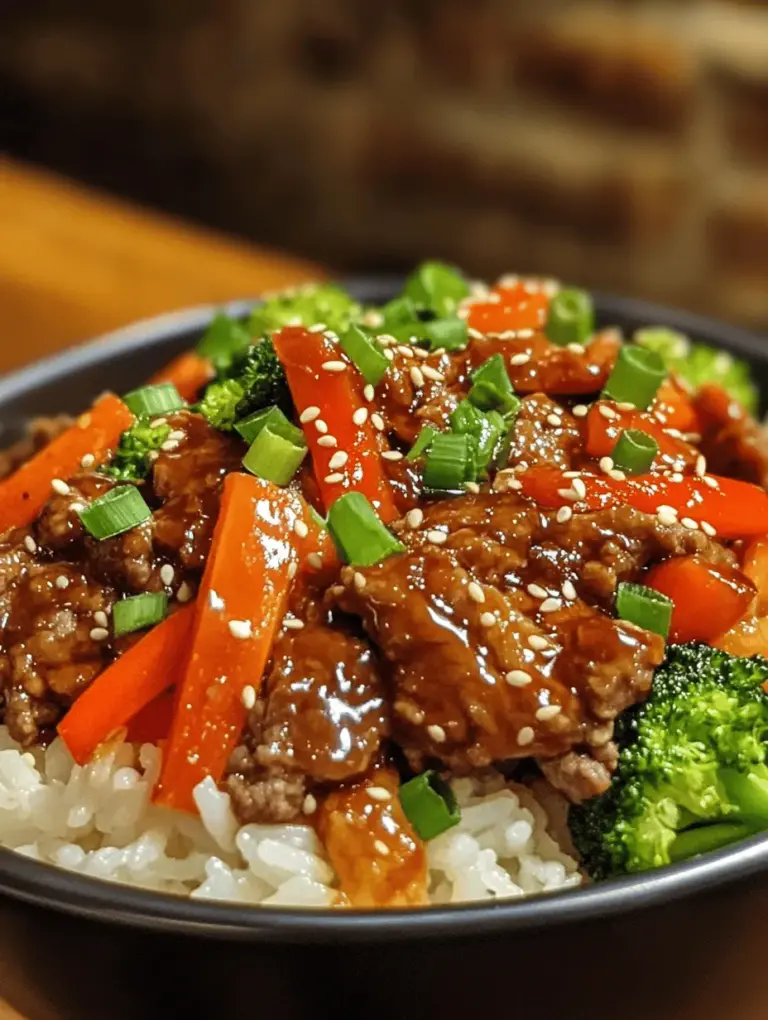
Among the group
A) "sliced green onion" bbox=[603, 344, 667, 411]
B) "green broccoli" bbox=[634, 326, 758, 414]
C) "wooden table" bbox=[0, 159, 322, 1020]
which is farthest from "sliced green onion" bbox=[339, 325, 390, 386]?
"wooden table" bbox=[0, 159, 322, 1020]

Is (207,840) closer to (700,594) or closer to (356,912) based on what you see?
(356,912)

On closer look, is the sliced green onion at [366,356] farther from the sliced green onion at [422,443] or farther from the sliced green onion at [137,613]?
the sliced green onion at [137,613]

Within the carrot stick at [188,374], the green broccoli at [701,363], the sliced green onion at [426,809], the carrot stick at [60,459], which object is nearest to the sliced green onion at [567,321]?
the green broccoli at [701,363]

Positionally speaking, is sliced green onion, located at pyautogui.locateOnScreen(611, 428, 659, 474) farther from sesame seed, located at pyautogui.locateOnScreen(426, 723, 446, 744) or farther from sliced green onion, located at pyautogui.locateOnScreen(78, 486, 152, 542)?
sliced green onion, located at pyautogui.locateOnScreen(78, 486, 152, 542)

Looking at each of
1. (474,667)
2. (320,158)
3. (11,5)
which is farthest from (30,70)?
(474,667)

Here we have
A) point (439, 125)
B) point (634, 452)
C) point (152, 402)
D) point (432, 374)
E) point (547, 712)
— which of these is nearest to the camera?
point (547, 712)

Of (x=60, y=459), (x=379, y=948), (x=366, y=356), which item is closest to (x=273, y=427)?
(x=366, y=356)
